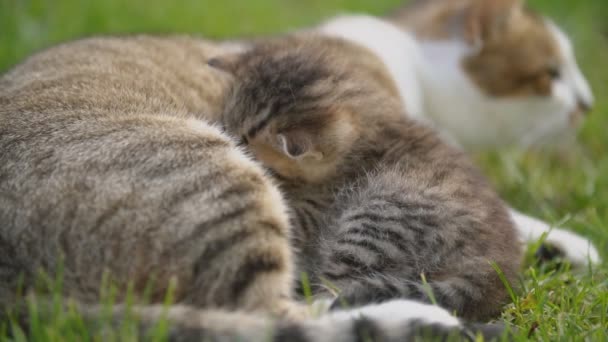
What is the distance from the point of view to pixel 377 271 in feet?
8.63

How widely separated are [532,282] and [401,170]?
2.35 ft

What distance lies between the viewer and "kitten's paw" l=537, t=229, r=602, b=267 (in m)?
3.29

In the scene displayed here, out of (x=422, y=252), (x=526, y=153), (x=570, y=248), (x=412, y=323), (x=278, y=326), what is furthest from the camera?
(x=526, y=153)

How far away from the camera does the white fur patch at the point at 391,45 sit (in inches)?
182

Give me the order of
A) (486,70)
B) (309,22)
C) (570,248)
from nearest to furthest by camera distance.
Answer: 1. (570,248)
2. (486,70)
3. (309,22)

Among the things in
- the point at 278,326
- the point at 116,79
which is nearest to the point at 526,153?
the point at 116,79

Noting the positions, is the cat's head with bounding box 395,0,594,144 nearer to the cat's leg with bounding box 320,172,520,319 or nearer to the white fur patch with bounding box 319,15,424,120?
the white fur patch with bounding box 319,15,424,120

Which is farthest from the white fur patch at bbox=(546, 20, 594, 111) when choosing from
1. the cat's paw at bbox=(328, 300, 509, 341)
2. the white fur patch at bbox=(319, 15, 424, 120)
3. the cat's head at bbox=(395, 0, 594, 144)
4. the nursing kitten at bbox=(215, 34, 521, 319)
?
the cat's paw at bbox=(328, 300, 509, 341)

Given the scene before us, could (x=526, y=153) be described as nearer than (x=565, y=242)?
No

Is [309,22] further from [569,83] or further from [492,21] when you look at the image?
[569,83]

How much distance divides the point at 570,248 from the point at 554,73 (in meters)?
2.07

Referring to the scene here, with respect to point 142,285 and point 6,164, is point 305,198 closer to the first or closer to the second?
point 142,285

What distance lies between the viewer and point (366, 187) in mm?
2932

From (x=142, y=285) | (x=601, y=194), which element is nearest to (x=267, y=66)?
(x=142, y=285)
